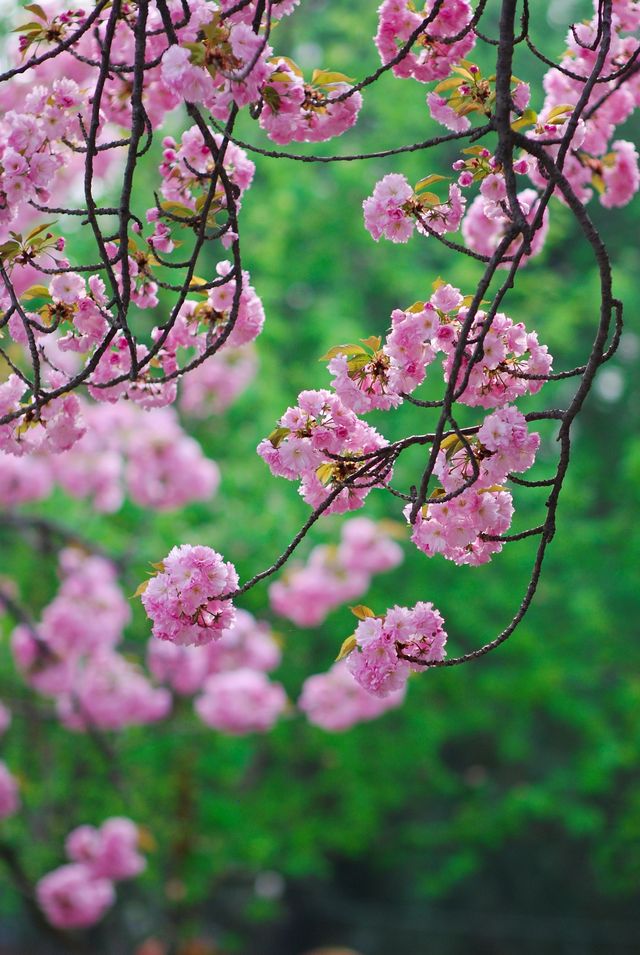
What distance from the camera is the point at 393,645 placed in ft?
4.56

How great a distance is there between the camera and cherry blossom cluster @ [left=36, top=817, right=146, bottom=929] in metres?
4.44

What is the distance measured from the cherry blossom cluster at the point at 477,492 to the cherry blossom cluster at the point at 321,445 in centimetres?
8

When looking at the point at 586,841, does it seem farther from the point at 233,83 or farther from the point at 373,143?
the point at 233,83

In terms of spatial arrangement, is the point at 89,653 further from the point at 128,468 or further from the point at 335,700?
the point at 335,700

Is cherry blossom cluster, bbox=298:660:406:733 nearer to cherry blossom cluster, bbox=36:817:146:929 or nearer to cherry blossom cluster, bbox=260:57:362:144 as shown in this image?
cherry blossom cluster, bbox=36:817:146:929

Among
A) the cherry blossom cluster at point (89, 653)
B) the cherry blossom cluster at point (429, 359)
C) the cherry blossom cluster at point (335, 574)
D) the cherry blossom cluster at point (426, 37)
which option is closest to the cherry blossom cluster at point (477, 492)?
the cherry blossom cluster at point (429, 359)

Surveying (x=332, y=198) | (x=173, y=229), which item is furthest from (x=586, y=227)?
(x=332, y=198)

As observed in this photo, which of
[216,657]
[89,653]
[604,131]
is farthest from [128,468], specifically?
[604,131]

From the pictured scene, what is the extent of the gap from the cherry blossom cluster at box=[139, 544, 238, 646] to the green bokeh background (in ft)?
12.4

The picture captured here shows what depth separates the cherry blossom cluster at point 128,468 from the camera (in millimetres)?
4738

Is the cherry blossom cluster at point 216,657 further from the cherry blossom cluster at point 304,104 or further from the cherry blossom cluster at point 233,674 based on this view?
the cherry blossom cluster at point 304,104

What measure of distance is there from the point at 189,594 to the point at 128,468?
3619 millimetres

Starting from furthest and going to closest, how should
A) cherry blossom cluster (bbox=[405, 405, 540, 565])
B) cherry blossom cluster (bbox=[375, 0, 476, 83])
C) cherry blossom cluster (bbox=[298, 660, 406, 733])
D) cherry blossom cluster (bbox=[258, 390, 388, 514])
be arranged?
cherry blossom cluster (bbox=[298, 660, 406, 733]) < cherry blossom cluster (bbox=[375, 0, 476, 83]) < cherry blossom cluster (bbox=[258, 390, 388, 514]) < cherry blossom cluster (bbox=[405, 405, 540, 565])

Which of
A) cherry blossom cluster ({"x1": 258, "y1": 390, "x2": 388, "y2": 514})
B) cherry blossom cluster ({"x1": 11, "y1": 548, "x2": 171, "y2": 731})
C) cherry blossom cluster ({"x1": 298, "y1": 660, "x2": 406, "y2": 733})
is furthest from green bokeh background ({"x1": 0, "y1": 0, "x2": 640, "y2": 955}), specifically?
cherry blossom cluster ({"x1": 258, "y1": 390, "x2": 388, "y2": 514})
